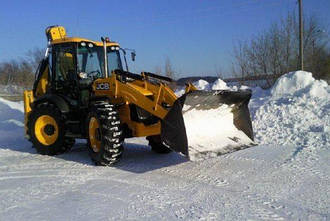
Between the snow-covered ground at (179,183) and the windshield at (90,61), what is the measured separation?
1.93 metres

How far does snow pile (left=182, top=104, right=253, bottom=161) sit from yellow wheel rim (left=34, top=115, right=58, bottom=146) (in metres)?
3.51

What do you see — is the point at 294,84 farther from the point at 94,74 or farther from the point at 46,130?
the point at 46,130

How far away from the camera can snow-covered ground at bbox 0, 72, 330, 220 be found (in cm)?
418

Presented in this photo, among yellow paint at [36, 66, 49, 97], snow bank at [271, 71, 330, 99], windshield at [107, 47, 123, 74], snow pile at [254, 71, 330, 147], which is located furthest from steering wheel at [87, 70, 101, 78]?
snow bank at [271, 71, 330, 99]

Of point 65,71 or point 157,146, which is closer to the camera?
point 157,146

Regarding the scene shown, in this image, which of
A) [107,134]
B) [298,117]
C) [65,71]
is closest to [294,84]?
[298,117]

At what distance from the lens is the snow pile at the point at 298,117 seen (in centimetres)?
811

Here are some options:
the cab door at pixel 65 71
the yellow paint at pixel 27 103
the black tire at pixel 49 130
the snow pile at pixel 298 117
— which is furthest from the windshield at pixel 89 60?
the snow pile at pixel 298 117

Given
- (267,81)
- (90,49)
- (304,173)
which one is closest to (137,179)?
(304,173)

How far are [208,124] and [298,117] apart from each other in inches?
166

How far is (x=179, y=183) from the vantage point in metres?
5.38

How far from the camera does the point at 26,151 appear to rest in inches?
339

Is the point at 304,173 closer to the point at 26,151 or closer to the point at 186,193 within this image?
the point at 186,193

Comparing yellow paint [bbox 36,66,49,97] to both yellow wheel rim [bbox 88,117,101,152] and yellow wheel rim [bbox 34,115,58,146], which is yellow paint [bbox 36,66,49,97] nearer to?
yellow wheel rim [bbox 34,115,58,146]
